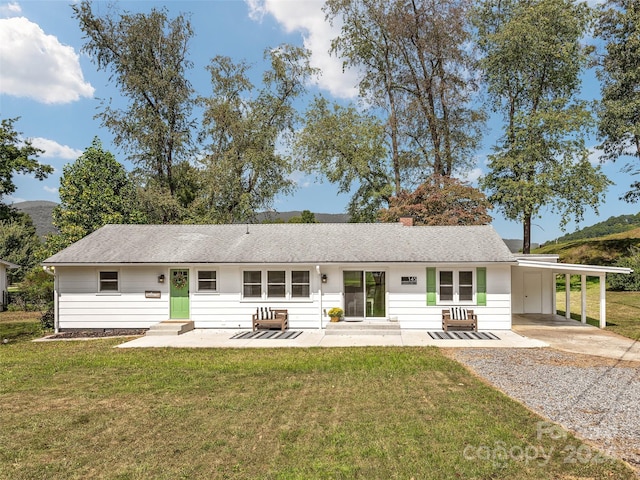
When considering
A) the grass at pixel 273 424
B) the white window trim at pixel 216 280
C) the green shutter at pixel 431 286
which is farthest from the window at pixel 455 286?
the white window trim at pixel 216 280

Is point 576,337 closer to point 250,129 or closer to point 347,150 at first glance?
point 347,150

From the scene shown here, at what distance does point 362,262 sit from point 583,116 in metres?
19.4

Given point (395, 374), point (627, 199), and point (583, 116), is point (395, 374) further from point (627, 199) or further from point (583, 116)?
point (627, 199)

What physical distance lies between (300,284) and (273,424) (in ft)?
28.2

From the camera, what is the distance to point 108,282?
1455cm

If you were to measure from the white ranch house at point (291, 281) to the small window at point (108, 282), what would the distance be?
36 mm

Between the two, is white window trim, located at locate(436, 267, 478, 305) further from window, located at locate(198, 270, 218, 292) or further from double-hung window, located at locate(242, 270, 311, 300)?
window, located at locate(198, 270, 218, 292)

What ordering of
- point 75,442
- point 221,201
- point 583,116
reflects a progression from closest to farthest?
point 75,442 < point 583,116 < point 221,201

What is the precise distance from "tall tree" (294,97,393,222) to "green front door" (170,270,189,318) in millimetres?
14243

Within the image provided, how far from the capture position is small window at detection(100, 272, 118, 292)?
14.5 meters

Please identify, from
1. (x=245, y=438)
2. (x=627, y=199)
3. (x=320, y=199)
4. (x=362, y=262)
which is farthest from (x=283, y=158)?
(x=627, y=199)

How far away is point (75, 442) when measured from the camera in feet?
17.0

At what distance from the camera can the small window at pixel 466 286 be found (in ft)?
45.2

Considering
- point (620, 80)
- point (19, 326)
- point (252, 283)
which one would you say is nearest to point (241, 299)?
point (252, 283)
